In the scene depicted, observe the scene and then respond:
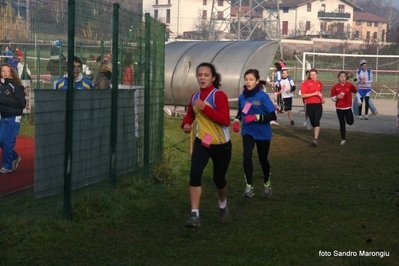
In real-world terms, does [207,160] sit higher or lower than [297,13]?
lower

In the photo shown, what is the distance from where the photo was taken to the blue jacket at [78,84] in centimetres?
881

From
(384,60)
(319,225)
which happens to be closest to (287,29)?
(384,60)

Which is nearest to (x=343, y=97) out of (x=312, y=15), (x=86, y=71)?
(x=86, y=71)

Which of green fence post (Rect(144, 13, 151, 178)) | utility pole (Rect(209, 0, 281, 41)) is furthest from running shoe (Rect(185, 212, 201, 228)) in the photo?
utility pole (Rect(209, 0, 281, 41))

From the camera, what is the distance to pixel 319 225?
8.76 meters

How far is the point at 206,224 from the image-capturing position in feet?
28.8

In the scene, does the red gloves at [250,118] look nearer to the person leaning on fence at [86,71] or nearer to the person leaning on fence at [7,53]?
the person leaning on fence at [86,71]

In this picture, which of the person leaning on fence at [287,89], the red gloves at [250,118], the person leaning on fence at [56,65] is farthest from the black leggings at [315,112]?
the person leaning on fence at [56,65]

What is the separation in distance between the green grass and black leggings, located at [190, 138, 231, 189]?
0.53m

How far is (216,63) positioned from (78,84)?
15.3 metres

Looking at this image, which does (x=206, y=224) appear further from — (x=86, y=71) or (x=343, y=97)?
(x=343, y=97)

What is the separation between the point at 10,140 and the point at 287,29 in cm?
10686

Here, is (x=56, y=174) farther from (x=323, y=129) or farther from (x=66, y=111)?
(x=323, y=129)

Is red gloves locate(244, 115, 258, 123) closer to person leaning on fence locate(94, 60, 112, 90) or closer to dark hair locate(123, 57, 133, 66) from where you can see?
dark hair locate(123, 57, 133, 66)
